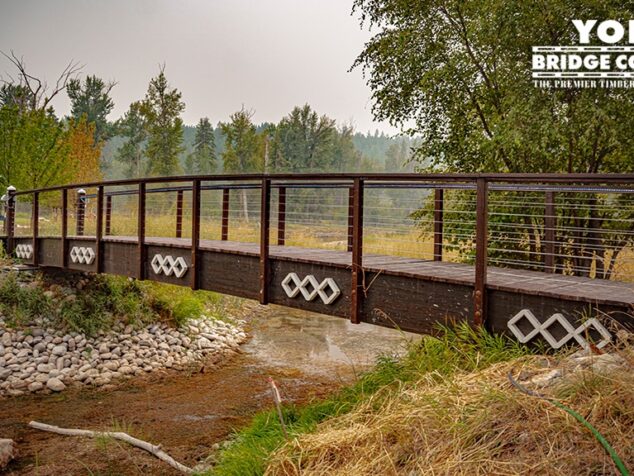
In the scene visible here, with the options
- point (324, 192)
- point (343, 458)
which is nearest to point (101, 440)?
point (343, 458)

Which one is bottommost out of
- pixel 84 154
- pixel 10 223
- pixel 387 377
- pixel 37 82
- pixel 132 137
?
pixel 387 377

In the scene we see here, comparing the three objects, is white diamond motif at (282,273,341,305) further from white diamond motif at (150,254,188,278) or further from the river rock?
the river rock

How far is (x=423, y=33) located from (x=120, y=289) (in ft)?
25.9

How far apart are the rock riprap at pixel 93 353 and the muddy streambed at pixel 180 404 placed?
1.20ft

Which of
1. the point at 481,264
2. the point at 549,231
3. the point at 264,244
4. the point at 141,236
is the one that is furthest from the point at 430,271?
the point at 141,236

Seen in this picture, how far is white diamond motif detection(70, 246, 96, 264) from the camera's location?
31.8ft

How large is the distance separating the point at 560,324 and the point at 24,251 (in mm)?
11215

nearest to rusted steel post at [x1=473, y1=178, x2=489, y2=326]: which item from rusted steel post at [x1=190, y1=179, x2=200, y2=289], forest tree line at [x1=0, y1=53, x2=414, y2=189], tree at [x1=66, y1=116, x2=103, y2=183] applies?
rusted steel post at [x1=190, y1=179, x2=200, y2=289]

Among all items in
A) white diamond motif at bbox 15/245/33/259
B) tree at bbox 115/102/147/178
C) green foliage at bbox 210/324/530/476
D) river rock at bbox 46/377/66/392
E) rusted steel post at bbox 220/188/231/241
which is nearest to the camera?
green foliage at bbox 210/324/530/476

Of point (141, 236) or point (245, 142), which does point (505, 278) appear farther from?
point (245, 142)

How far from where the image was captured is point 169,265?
313 inches

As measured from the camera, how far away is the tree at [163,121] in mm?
36094

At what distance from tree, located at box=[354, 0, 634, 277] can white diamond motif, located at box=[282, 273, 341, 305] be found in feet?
8.63

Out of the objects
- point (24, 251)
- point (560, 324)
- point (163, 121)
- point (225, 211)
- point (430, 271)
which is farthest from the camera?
point (163, 121)
